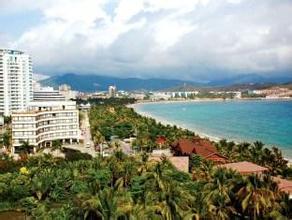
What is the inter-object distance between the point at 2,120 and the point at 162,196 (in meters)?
119

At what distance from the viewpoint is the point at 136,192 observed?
43.6 m

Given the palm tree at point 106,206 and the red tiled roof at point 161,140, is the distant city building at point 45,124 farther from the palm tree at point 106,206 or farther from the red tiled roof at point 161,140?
the palm tree at point 106,206

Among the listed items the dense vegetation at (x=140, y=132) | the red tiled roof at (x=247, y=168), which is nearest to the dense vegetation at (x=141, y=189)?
the dense vegetation at (x=140, y=132)

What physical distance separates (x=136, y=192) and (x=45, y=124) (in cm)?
6348

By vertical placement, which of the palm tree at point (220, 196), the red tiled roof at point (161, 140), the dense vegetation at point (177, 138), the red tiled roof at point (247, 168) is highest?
the palm tree at point (220, 196)

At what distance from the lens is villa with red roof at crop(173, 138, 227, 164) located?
228ft

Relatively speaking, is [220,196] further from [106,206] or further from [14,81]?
[14,81]

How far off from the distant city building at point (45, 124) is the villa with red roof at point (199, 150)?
97.2ft

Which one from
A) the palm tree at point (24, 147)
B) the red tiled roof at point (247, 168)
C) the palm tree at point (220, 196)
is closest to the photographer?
the palm tree at point (220, 196)

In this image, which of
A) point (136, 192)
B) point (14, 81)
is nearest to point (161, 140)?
point (136, 192)

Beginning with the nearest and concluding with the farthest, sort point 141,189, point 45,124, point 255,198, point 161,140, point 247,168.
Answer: point 255,198
point 141,189
point 247,168
point 161,140
point 45,124

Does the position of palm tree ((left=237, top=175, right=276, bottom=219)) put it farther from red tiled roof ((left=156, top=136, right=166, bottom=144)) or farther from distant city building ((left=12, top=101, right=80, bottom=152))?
distant city building ((left=12, top=101, right=80, bottom=152))

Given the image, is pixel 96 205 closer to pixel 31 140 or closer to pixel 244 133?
pixel 31 140

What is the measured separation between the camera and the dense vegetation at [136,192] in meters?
33.3
